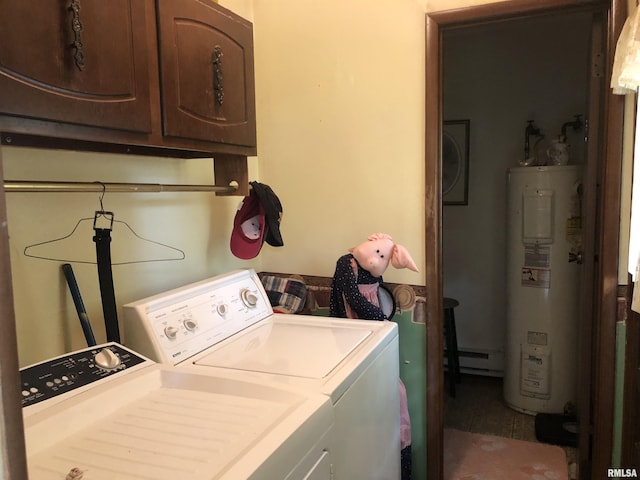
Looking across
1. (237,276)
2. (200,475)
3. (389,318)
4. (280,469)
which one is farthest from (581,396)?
(200,475)

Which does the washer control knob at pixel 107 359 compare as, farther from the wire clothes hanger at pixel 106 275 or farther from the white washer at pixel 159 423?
the wire clothes hanger at pixel 106 275

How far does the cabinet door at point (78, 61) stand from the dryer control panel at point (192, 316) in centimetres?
52

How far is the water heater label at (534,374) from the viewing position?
2.90m

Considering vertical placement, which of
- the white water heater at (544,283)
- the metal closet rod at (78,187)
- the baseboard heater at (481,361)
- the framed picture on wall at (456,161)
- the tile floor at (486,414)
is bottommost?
the tile floor at (486,414)

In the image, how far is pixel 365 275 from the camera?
78.5 inches

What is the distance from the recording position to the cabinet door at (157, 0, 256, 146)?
1324 millimetres

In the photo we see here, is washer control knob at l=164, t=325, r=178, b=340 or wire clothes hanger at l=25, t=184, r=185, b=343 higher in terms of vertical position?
wire clothes hanger at l=25, t=184, r=185, b=343

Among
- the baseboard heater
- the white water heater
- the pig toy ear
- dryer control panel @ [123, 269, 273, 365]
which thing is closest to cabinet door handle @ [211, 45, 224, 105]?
dryer control panel @ [123, 269, 273, 365]

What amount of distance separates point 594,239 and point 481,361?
1.70 metres

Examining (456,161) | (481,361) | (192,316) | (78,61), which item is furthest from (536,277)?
(78,61)

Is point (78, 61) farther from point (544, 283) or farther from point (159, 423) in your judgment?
point (544, 283)

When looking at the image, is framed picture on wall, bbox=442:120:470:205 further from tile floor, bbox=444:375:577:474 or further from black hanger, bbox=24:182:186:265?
black hanger, bbox=24:182:186:265

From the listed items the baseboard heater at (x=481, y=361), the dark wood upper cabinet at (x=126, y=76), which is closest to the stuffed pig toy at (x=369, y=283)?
the dark wood upper cabinet at (x=126, y=76)

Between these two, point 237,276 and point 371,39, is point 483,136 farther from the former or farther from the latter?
point 237,276
